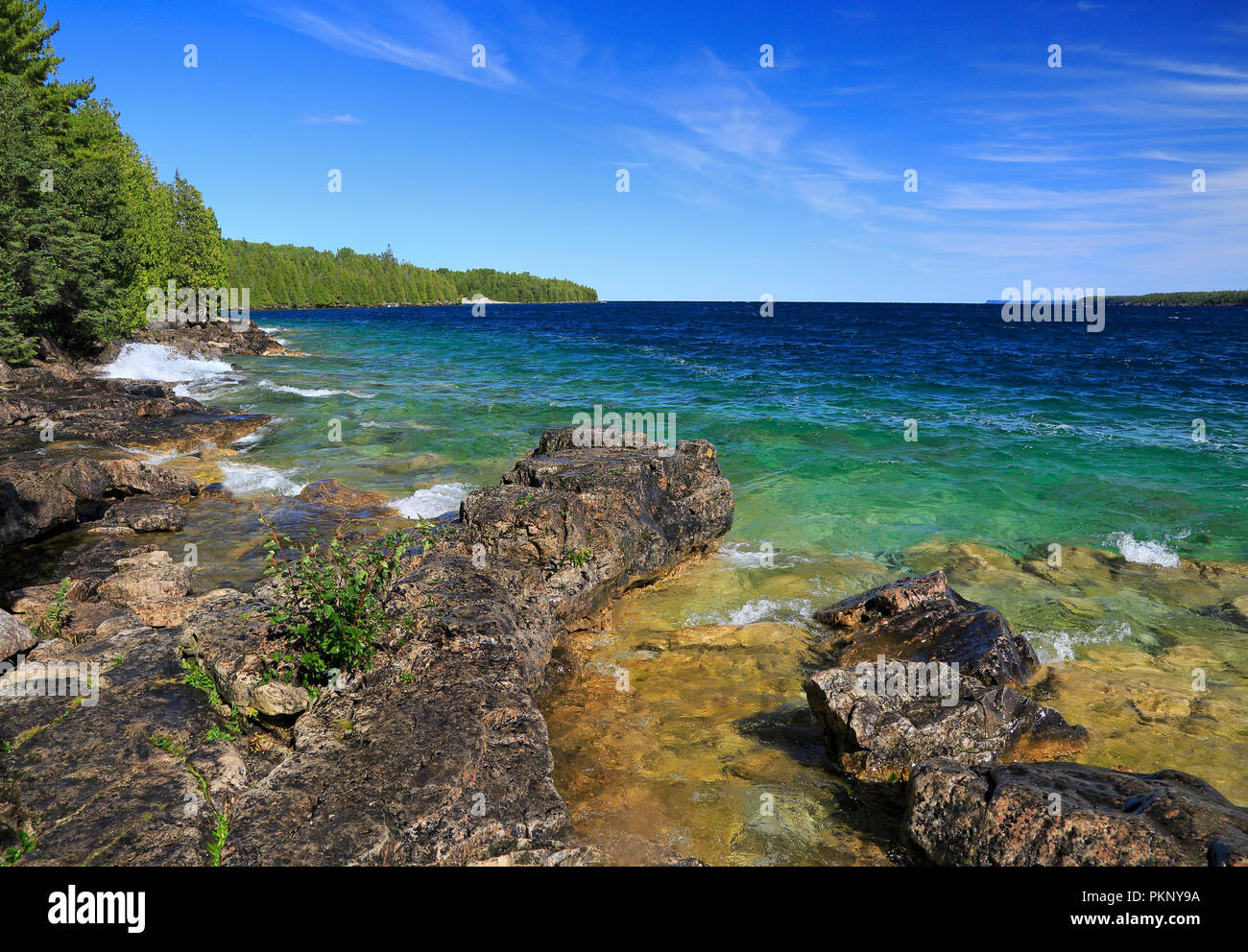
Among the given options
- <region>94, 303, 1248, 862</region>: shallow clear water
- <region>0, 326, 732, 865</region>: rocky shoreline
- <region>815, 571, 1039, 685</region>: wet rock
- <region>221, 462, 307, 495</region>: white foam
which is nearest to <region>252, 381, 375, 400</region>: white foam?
<region>94, 303, 1248, 862</region>: shallow clear water

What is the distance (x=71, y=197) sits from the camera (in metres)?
30.2

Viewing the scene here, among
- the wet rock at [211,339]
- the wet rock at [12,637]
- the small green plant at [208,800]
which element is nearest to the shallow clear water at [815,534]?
the small green plant at [208,800]

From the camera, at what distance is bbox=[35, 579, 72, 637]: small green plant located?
304 inches

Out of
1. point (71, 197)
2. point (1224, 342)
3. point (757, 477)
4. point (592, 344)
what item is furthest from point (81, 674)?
point (1224, 342)

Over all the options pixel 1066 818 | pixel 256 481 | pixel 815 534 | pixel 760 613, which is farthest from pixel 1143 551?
pixel 256 481

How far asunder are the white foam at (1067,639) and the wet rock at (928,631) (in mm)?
971

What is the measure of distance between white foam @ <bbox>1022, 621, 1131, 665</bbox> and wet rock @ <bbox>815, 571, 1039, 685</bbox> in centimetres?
97

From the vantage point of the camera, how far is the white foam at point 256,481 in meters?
16.4

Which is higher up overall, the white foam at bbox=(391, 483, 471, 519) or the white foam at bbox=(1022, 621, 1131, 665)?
the white foam at bbox=(391, 483, 471, 519)

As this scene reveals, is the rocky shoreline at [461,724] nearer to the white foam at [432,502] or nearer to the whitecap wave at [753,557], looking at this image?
the whitecap wave at [753,557]

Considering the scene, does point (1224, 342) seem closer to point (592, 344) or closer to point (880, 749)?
point (592, 344)

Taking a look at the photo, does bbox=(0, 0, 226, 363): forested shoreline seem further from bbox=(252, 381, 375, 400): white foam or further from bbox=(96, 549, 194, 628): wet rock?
bbox=(96, 549, 194, 628): wet rock

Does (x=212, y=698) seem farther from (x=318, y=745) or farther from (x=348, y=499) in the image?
(x=348, y=499)
